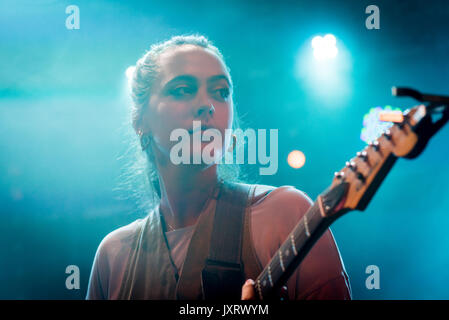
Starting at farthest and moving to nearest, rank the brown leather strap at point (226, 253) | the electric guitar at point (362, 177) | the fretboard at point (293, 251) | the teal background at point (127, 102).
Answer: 1. the teal background at point (127, 102)
2. the brown leather strap at point (226, 253)
3. the fretboard at point (293, 251)
4. the electric guitar at point (362, 177)

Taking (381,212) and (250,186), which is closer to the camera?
(250,186)

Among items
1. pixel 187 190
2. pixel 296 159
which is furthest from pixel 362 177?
pixel 296 159

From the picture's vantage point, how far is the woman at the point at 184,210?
1.40m

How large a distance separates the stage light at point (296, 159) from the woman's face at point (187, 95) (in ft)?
5.05

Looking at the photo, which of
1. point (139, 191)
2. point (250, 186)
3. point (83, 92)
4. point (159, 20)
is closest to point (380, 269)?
point (250, 186)

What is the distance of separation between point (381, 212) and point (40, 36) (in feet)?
12.1

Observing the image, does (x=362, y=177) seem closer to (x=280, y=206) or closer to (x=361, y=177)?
(x=361, y=177)

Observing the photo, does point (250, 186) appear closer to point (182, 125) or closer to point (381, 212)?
point (182, 125)

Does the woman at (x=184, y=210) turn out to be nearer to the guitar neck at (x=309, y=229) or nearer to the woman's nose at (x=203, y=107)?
the woman's nose at (x=203, y=107)

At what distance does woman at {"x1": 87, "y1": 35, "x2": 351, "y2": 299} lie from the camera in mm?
A: 1400

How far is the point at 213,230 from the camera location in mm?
1507

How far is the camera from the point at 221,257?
1425mm

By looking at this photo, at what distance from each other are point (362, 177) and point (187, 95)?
3.09 ft

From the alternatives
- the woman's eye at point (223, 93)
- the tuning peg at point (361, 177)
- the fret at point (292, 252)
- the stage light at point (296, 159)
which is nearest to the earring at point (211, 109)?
the woman's eye at point (223, 93)
